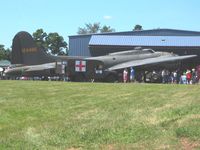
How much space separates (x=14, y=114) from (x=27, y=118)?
0.87 m

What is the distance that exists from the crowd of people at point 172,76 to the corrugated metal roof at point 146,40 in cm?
2041

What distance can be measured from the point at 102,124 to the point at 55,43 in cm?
12198

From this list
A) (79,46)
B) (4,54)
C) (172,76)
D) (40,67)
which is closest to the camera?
(172,76)

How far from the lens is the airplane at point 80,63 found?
42.2 m

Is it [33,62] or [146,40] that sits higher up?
[146,40]

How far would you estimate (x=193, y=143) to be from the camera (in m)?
8.65

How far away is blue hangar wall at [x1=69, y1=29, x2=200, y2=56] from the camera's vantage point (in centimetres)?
6506

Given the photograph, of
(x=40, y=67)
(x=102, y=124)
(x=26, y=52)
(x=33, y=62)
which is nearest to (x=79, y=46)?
(x=26, y=52)

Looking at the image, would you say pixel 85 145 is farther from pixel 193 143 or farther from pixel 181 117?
pixel 181 117

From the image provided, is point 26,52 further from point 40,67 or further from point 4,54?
point 4,54

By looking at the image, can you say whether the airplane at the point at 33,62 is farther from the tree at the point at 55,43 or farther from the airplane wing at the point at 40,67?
the tree at the point at 55,43

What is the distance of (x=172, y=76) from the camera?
43.3 m

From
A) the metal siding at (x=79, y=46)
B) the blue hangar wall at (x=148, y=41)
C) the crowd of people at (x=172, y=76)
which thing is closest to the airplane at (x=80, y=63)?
the crowd of people at (x=172, y=76)

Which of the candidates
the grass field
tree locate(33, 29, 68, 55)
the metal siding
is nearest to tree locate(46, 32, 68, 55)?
tree locate(33, 29, 68, 55)
